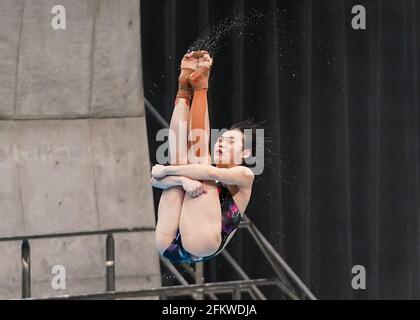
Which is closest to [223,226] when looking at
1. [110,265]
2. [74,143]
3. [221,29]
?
[110,265]

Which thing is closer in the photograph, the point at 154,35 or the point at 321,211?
the point at 154,35

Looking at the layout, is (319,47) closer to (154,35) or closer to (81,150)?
(154,35)

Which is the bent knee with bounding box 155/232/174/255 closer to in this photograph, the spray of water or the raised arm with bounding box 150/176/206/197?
the raised arm with bounding box 150/176/206/197

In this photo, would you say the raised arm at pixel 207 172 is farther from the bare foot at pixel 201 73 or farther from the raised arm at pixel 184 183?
the bare foot at pixel 201 73

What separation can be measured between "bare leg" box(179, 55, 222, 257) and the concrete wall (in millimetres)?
1734

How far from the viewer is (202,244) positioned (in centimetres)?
388

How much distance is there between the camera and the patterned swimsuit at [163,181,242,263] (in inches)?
156

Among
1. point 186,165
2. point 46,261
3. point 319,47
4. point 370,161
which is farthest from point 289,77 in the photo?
point 186,165

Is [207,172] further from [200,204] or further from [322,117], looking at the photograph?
[322,117]

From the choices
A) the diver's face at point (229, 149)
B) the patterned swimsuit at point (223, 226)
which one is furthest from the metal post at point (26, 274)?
the diver's face at point (229, 149)

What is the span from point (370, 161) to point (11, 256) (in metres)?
2.38

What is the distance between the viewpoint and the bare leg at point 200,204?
3865 mm

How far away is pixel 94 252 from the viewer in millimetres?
5570

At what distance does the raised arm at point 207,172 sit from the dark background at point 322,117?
190 centimetres
